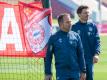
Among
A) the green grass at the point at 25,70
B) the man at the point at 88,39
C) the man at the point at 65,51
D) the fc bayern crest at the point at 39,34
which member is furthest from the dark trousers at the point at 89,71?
the green grass at the point at 25,70

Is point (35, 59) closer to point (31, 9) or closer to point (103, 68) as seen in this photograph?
point (31, 9)

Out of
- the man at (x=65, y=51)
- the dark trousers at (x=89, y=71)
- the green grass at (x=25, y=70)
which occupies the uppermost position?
the man at (x=65, y=51)

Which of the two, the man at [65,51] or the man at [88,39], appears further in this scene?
the man at [88,39]

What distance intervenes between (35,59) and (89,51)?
7.82ft

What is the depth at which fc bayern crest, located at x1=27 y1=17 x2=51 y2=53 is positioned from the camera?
1265 cm

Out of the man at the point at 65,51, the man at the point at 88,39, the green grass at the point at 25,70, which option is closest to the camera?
the man at the point at 65,51

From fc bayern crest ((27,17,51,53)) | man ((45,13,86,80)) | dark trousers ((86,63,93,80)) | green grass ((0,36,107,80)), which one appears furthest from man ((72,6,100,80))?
green grass ((0,36,107,80))

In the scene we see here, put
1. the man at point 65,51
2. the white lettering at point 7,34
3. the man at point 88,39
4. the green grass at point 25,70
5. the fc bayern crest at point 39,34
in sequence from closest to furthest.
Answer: the man at point 65,51 < the man at point 88,39 < the fc bayern crest at point 39,34 < the white lettering at point 7,34 < the green grass at point 25,70

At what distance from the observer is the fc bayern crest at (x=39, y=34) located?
498 inches

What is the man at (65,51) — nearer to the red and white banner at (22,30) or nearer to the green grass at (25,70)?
the red and white banner at (22,30)

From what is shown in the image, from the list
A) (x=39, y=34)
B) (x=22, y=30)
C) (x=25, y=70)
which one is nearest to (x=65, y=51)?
(x=39, y=34)

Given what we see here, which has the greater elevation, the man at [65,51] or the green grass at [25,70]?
the man at [65,51]

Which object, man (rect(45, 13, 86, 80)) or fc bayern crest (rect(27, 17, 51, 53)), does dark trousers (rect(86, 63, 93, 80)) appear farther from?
man (rect(45, 13, 86, 80))

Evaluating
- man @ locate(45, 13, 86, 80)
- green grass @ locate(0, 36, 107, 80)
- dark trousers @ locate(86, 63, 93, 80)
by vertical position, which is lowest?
green grass @ locate(0, 36, 107, 80)
